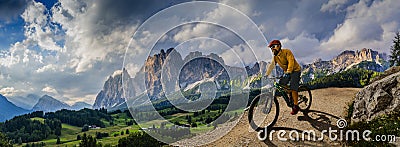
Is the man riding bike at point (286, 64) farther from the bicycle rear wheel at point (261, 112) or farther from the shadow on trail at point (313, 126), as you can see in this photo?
the shadow on trail at point (313, 126)

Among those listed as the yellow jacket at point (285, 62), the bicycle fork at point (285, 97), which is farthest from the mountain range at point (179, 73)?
the bicycle fork at point (285, 97)

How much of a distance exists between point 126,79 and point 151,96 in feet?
4.58

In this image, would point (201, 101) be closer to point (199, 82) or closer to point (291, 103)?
point (199, 82)

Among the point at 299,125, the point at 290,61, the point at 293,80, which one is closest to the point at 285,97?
the point at 293,80

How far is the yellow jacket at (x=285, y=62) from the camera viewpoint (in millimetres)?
14180

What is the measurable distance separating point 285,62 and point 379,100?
16.0 feet

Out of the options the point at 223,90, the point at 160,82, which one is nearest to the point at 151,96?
the point at 160,82

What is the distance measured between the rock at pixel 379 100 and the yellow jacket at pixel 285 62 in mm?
3979

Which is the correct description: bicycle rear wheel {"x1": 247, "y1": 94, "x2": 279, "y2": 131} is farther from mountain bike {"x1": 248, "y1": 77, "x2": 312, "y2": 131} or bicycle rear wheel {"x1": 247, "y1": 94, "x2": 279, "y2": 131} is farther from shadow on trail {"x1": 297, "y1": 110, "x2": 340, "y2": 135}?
shadow on trail {"x1": 297, "y1": 110, "x2": 340, "y2": 135}

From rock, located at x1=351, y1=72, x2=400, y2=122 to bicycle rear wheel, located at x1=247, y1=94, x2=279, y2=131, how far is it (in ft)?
13.7

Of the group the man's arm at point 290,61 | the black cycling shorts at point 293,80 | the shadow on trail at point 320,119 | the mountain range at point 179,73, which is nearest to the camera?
the mountain range at point 179,73

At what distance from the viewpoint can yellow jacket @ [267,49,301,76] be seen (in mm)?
14180

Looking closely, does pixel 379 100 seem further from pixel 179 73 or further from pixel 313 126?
pixel 179 73

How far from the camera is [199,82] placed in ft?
45.8
